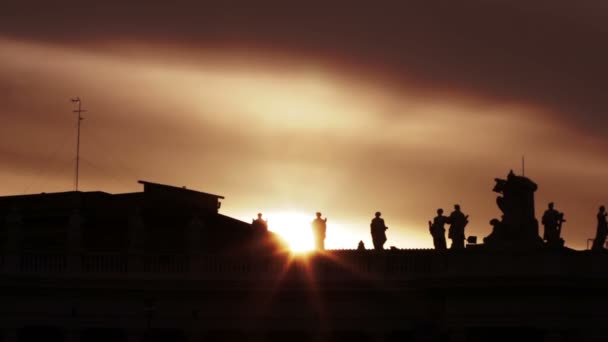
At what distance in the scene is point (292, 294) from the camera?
9375 cm

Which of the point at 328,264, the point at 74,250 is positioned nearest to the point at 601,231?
the point at 328,264

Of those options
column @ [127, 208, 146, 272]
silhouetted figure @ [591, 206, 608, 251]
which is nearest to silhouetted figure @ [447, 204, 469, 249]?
silhouetted figure @ [591, 206, 608, 251]

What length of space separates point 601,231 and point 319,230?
13515mm

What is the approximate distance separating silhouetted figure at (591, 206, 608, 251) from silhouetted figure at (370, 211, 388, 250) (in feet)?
32.5

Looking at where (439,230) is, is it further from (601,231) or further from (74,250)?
(74,250)

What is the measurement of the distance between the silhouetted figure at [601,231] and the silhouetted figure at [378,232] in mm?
9898

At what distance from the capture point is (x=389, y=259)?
303 ft

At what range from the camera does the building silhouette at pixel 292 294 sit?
8931 centimetres

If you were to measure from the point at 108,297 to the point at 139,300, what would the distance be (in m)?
1.51

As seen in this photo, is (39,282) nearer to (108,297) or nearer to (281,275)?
(108,297)

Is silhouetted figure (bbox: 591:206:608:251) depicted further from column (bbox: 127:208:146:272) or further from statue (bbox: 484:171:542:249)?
column (bbox: 127:208:146:272)

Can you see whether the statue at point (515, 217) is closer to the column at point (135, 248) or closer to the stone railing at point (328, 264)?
the stone railing at point (328, 264)

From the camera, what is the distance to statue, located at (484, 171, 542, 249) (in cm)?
9050

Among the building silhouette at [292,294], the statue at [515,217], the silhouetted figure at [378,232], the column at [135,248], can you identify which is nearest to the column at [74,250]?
the building silhouette at [292,294]
